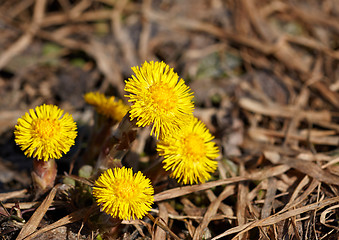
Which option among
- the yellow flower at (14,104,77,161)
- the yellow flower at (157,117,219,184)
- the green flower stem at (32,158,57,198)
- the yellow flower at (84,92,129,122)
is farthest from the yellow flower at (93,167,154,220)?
the yellow flower at (84,92,129,122)

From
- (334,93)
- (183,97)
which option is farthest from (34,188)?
(334,93)

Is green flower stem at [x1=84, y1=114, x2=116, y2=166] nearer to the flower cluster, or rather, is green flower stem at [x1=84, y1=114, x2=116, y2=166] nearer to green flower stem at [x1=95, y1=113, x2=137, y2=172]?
green flower stem at [x1=95, y1=113, x2=137, y2=172]

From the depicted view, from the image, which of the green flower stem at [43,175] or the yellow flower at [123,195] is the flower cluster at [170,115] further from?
the green flower stem at [43,175]

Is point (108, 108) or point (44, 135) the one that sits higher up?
point (108, 108)

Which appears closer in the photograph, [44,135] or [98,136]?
[44,135]

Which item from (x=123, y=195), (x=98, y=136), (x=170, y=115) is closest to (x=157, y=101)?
(x=170, y=115)

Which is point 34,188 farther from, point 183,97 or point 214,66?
point 214,66

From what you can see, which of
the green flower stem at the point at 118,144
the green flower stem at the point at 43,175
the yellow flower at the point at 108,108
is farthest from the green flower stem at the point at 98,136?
the green flower stem at the point at 43,175

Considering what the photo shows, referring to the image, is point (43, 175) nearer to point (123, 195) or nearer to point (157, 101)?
point (123, 195)
